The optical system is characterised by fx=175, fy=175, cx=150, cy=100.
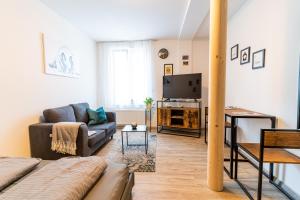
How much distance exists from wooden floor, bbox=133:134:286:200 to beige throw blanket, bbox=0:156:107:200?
2.91ft

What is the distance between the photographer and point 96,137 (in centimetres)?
291

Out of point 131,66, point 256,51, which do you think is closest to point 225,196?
point 256,51

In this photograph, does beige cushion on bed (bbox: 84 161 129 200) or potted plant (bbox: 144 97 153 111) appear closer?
beige cushion on bed (bbox: 84 161 129 200)

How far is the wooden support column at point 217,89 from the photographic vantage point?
6.26ft

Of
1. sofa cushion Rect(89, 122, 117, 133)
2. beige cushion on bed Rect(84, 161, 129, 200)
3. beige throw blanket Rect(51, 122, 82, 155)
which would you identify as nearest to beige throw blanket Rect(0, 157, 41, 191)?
beige cushion on bed Rect(84, 161, 129, 200)

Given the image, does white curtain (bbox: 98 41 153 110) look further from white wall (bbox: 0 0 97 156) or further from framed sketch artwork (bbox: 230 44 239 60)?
framed sketch artwork (bbox: 230 44 239 60)

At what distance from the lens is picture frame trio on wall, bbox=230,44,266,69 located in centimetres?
244

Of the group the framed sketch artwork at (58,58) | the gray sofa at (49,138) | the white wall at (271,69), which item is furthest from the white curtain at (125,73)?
the white wall at (271,69)

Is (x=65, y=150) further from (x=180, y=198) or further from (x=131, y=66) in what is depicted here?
(x=131, y=66)

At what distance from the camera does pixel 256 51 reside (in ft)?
8.55

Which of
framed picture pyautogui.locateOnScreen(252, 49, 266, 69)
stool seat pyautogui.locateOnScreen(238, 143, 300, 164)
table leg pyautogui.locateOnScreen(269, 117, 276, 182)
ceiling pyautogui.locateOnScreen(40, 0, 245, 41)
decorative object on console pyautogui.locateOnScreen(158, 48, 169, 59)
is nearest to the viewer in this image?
stool seat pyautogui.locateOnScreen(238, 143, 300, 164)

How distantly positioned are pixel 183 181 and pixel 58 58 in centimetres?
300

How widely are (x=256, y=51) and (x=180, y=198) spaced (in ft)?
7.54

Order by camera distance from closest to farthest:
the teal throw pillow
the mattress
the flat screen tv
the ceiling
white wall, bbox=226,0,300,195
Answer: the mattress < white wall, bbox=226,0,300,195 < the ceiling < the teal throw pillow < the flat screen tv
